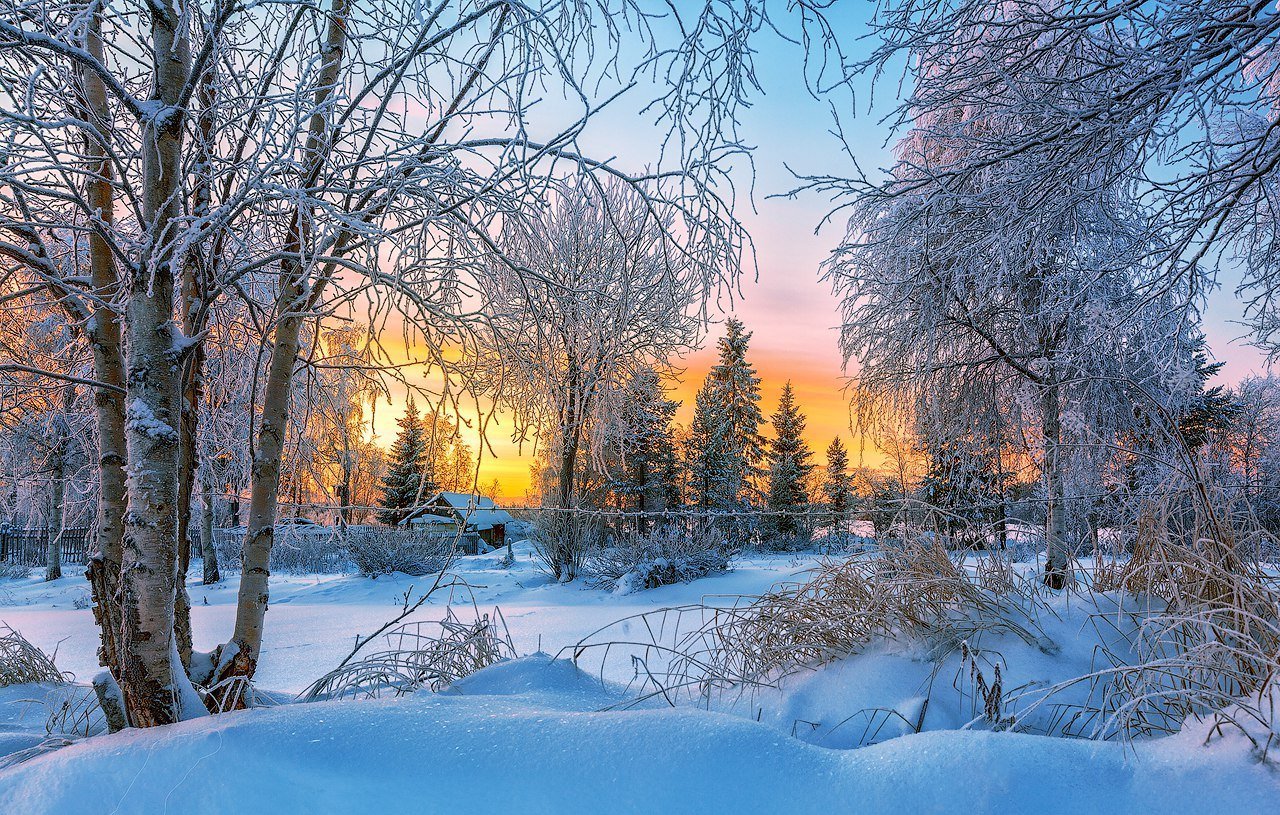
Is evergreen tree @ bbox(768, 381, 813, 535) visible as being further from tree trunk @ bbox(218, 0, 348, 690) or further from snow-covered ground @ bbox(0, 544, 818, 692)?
tree trunk @ bbox(218, 0, 348, 690)

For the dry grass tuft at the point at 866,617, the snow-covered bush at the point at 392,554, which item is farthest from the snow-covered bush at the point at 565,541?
the dry grass tuft at the point at 866,617

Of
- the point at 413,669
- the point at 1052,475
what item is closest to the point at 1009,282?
the point at 1052,475

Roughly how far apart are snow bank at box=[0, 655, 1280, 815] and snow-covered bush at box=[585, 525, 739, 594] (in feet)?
23.6

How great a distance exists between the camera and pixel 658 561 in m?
8.86

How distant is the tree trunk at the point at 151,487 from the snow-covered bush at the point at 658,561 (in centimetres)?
686

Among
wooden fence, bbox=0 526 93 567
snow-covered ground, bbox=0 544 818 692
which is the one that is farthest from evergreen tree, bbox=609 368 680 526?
wooden fence, bbox=0 526 93 567

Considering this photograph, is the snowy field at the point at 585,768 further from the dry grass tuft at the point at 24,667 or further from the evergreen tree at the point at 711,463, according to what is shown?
the evergreen tree at the point at 711,463

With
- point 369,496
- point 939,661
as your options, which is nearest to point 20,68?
point 939,661

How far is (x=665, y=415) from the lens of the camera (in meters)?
23.7

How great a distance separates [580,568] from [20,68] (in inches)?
349

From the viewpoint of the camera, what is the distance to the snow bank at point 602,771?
131cm

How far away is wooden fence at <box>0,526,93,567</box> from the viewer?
17.2 metres

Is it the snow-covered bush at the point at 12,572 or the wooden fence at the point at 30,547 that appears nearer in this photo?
the snow-covered bush at the point at 12,572

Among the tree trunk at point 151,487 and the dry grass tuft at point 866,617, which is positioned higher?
the tree trunk at point 151,487
